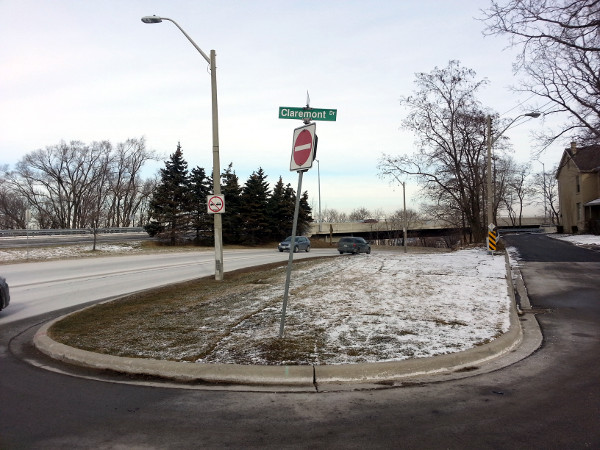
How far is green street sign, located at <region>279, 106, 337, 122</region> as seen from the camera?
6.64m

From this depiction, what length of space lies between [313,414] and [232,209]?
159 feet

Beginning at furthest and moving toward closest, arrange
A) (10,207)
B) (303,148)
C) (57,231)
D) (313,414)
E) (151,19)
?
(10,207)
(57,231)
(151,19)
(303,148)
(313,414)

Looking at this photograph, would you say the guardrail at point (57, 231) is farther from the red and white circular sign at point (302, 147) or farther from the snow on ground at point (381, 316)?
the red and white circular sign at point (302, 147)

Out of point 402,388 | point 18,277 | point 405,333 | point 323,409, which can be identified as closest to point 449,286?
point 405,333

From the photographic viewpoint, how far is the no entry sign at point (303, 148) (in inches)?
242

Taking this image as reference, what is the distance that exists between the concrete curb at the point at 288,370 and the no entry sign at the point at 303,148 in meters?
2.71

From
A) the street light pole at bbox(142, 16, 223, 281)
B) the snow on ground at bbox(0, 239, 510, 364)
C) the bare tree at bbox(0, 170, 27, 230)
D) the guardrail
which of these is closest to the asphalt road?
the snow on ground at bbox(0, 239, 510, 364)

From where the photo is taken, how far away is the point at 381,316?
7895 millimetres

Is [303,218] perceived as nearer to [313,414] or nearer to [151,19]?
[151,19]

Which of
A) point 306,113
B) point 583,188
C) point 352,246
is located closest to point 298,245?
point 352,246

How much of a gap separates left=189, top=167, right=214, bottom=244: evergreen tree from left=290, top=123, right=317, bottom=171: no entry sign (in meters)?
40.6

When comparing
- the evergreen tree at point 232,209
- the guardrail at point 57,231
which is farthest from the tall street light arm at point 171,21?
the evergreen tree at point 232,209

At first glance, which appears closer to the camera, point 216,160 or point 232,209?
point 216,160

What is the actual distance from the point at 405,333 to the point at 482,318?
203cm
